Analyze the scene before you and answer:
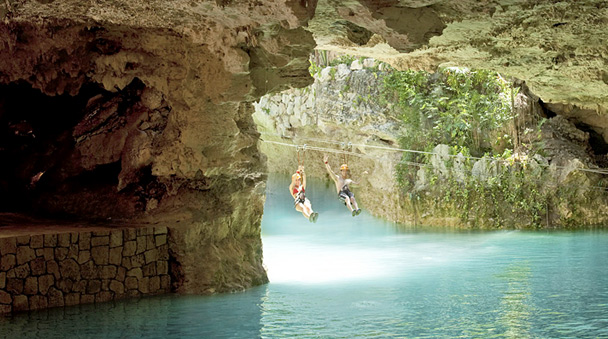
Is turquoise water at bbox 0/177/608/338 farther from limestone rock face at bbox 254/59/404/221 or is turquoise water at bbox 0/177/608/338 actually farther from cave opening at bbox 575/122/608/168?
limestone rock face at bbox 254/59/404/221

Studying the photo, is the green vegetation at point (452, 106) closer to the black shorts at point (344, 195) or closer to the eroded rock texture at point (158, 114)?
the black shorts at point (344, 195)

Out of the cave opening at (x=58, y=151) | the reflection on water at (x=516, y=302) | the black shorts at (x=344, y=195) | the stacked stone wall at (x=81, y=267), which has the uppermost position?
the cave opening at (x=58, y=151)

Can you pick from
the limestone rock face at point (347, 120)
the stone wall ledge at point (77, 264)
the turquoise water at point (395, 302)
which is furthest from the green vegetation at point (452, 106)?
the stone wall ledge at point (77, 264)

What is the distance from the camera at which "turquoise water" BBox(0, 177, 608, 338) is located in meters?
7.09

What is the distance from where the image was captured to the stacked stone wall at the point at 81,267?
318 inches

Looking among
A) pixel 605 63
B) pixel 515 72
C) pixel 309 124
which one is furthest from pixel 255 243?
pixel 309 124

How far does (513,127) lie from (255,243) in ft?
30.4

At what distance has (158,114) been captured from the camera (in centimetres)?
978

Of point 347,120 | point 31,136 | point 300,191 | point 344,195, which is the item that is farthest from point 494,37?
point 347,120

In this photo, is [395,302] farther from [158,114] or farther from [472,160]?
[472,160]

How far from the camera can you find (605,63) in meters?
7.75

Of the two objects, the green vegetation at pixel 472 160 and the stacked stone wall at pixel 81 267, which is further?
the green vegetation at pixel 472 160

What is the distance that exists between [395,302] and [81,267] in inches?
153

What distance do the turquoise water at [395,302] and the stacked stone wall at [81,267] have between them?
10.0 inches
